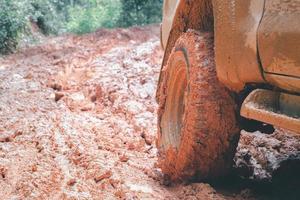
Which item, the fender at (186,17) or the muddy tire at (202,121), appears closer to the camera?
the muddy tire at (202,121)

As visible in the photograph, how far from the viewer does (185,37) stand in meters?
2.96

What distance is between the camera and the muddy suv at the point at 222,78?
2.02 metres

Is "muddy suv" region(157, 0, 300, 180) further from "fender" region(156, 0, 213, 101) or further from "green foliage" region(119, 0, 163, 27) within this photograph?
"green foliage" region(119, 0, 163, 27)

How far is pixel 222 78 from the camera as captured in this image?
2.50 m

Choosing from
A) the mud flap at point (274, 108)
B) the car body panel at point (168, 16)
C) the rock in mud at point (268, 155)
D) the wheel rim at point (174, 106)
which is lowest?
the rock in mud at point (268, 155)

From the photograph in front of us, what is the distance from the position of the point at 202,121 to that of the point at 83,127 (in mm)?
2270

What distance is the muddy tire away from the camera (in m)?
2.63

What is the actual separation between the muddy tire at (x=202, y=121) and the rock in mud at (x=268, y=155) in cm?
50

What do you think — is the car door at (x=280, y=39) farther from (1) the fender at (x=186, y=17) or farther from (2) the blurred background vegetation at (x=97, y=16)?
(2) the blurred background vegetation at (x=97, y=16)

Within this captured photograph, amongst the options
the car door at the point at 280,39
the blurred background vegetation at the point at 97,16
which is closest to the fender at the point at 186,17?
the car door at the point at 280,39

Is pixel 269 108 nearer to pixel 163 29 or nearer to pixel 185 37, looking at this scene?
pixel 185 37

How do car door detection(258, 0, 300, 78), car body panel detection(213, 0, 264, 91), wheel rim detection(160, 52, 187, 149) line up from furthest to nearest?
Answer: wheel rim detection(160, 52, 187, 149), car body panel detection(213, 0, 264, 91), car door detection(258, 0, 300, 78)

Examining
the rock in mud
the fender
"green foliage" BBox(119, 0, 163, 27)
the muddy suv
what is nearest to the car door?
the muddy suv

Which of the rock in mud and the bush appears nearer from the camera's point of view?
the rock in mud
